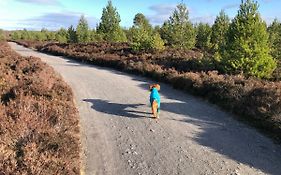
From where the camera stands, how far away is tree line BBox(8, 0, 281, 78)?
850 inches

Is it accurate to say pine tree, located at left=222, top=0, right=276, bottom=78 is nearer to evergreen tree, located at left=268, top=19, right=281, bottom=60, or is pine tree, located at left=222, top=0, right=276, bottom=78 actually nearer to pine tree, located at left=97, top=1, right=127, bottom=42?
evergreen tree, located at left=268, top=19, right=281, bottom=60

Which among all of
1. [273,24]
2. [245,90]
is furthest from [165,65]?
[273,24]

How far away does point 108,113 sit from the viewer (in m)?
14.0

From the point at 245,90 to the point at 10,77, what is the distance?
37.8 feet

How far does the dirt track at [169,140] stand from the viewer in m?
8.91

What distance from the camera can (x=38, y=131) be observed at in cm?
907

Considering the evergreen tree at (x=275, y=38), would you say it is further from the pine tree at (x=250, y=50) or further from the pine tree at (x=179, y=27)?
the pine tree at (x=250, y=50)

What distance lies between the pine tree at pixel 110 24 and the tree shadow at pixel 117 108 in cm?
4326

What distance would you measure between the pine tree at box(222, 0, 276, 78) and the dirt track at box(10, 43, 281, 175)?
649 cm

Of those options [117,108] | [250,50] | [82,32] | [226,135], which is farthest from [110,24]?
[226,135]

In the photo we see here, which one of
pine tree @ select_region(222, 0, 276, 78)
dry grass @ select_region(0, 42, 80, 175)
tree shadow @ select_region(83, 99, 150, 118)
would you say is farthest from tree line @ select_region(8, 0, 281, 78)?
dry grass @ select_region(0, 42, 80, 175)

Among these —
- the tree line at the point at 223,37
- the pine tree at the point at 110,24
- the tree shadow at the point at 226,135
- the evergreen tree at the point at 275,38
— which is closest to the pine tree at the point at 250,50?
the tree line at the point at 223,37

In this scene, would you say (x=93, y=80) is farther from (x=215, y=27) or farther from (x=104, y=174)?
(x=215, y=27)

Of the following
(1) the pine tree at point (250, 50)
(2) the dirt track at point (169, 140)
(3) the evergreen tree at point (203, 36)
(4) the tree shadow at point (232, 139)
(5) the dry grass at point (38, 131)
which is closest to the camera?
(5) the dry grass at point (38, 131)
